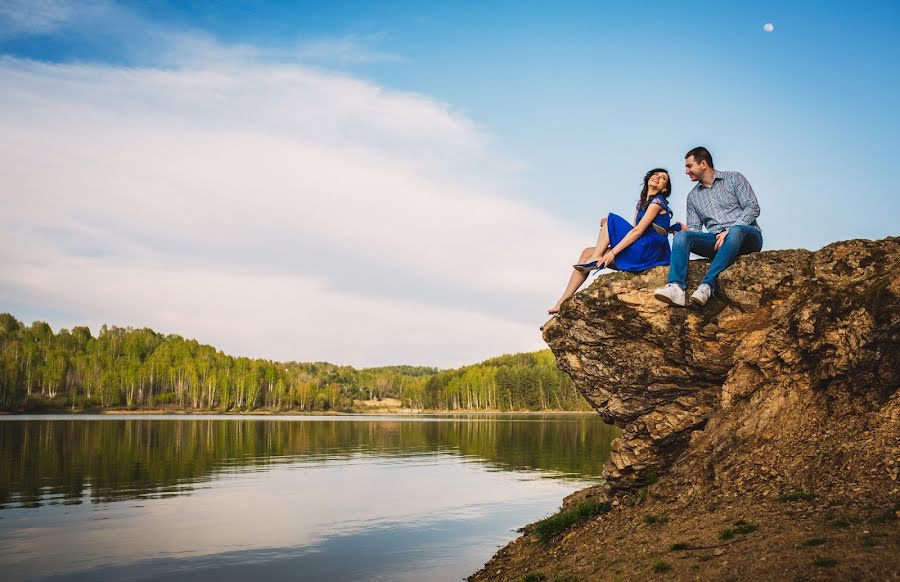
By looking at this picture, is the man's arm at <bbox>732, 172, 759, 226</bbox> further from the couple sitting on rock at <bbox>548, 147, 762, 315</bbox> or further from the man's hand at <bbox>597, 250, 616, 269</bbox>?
the man's hand at <bbox>597, 250, 616, 269</bbox>

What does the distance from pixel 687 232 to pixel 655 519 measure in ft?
19.9

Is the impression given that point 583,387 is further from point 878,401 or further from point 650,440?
point 878,401

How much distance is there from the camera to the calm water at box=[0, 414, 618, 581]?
2059 cm

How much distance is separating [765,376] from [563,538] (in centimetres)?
608

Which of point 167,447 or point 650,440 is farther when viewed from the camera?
point 167,447

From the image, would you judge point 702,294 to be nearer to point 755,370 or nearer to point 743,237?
point 743,237

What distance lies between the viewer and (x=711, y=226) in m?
15.3

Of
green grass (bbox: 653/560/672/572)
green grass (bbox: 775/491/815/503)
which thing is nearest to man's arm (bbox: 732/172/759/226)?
green grass (bbox: 775/491/815/503)

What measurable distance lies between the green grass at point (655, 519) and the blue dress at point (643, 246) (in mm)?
5480

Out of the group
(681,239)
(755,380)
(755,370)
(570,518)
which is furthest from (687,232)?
(570,518)

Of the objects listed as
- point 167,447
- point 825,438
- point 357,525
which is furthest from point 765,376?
point 167,447

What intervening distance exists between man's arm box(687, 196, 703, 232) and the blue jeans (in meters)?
0.78

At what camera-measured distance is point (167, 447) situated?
6225cm

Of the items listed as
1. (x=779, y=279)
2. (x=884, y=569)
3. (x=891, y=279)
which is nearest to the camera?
(x=884, y=569)
